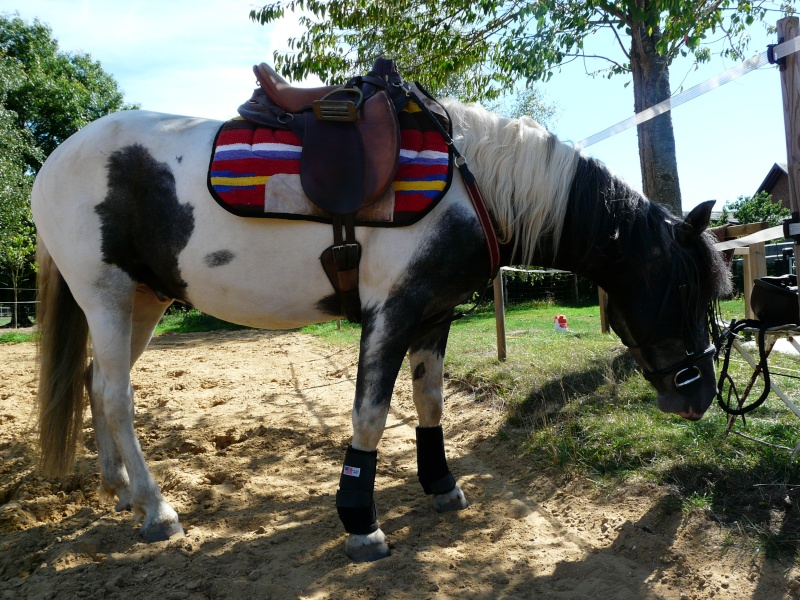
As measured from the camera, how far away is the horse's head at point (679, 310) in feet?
8.10

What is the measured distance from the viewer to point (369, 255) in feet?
7.80

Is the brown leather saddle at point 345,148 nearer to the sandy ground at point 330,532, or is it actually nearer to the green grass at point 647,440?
the sandy ground at point 330,532

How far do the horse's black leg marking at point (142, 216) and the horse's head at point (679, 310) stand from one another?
204cm

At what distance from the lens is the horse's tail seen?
9.68 ft

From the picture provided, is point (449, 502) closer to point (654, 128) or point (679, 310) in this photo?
point (679, 310)

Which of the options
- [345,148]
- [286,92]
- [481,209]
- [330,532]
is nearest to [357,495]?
[330,532]

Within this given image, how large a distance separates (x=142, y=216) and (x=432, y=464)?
186 centimetres

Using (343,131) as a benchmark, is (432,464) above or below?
below

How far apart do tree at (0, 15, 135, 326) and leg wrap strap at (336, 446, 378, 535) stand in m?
17.4

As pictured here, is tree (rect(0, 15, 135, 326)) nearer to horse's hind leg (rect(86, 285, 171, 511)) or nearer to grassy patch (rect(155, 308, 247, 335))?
grassy patch (rect(155, 308, 247, 335))

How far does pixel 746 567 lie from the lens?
6.86 ft

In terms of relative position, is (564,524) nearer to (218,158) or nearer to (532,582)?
(532,582)

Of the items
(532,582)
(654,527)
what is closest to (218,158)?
(532,582)

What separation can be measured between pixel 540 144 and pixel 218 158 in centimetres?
143
